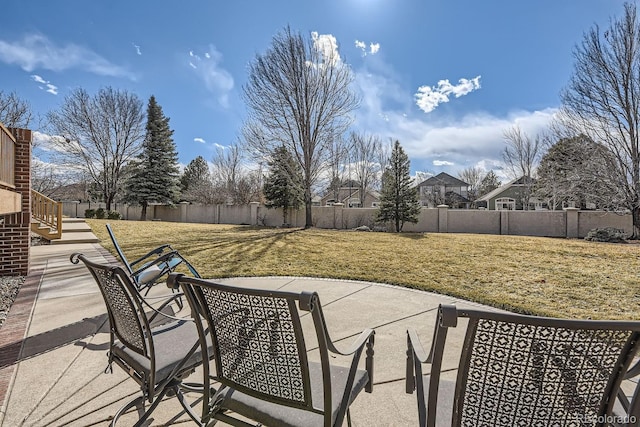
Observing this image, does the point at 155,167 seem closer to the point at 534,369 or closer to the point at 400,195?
the point at 400,195

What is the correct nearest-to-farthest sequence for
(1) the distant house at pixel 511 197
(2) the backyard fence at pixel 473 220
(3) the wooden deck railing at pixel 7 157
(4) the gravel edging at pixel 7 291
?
(4) the gravel edging at pixel 7 291
(3) the wooden deck railing at pixel 7 157
(2) the backyard fence at pixel 473 220
(1) the distant house at pixel 511 197

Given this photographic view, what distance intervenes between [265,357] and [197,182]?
33.5 metres

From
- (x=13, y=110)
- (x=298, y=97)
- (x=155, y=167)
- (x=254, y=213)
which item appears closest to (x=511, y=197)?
(x=298, y=97)

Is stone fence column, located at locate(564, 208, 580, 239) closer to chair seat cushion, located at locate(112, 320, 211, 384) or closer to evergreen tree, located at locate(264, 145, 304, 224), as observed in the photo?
evergreen tree, located at locate(264, 145, 304, 224)

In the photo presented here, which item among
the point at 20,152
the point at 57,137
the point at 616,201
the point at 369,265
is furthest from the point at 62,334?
the point at 57,137

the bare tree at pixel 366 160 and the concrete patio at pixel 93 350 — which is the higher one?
the bare tree at pixel 366 160

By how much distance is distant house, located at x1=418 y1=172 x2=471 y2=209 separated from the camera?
35.2 m

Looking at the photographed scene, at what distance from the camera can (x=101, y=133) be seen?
75.9ft

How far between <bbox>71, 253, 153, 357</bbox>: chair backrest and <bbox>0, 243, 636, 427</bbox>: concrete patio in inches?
21.1

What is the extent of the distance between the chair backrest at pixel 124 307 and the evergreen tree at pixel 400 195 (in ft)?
48.0

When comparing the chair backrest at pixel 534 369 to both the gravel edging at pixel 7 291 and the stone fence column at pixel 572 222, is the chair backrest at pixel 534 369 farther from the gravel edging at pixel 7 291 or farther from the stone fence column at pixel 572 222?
the stone fence column at pixel 572 222

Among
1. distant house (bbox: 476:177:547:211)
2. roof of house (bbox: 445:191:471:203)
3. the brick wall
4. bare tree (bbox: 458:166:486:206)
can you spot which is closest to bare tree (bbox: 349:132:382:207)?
roof of house (bbox: 445:191:471:203)

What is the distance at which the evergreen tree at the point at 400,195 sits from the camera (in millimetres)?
15508

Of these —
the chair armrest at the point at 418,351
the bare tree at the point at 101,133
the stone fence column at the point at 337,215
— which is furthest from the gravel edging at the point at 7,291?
the bare tree at the point at 101,133
